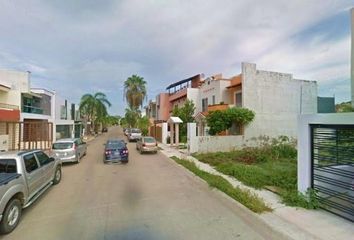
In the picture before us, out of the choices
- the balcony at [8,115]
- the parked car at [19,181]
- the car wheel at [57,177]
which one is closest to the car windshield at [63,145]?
the car wheel at [57,177]

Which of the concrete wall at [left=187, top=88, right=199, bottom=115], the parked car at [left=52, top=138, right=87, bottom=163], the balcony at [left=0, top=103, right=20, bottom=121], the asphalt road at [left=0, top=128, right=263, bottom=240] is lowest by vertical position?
the asphalt road at [left=0, top=128, right=263, bottom=240]

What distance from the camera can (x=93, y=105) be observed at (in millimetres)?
50969

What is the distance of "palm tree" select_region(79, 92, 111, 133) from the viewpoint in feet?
165

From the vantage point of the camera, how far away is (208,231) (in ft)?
19.1

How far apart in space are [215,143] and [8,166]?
15237mm

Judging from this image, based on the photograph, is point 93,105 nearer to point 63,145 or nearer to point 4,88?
point 4,88

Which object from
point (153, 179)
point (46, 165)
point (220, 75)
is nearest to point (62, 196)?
point (46, 165)

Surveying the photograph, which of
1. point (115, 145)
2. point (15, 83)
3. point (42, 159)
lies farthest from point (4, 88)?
point (42, 159)

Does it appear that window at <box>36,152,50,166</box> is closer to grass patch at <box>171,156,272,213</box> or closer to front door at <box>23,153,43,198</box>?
front door at <box>23,153,43,198</box>

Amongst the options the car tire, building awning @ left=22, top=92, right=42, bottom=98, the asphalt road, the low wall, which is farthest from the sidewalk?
building awning @ left=22, top=92, right=42, bottom=98

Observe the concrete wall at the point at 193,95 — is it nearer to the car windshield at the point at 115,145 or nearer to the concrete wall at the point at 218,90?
the concrete wall at the point at 218,90

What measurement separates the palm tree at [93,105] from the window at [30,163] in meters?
44.3

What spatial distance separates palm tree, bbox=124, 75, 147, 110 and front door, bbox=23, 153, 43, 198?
4693cm

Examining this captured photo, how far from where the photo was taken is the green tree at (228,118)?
2197 centimetres
